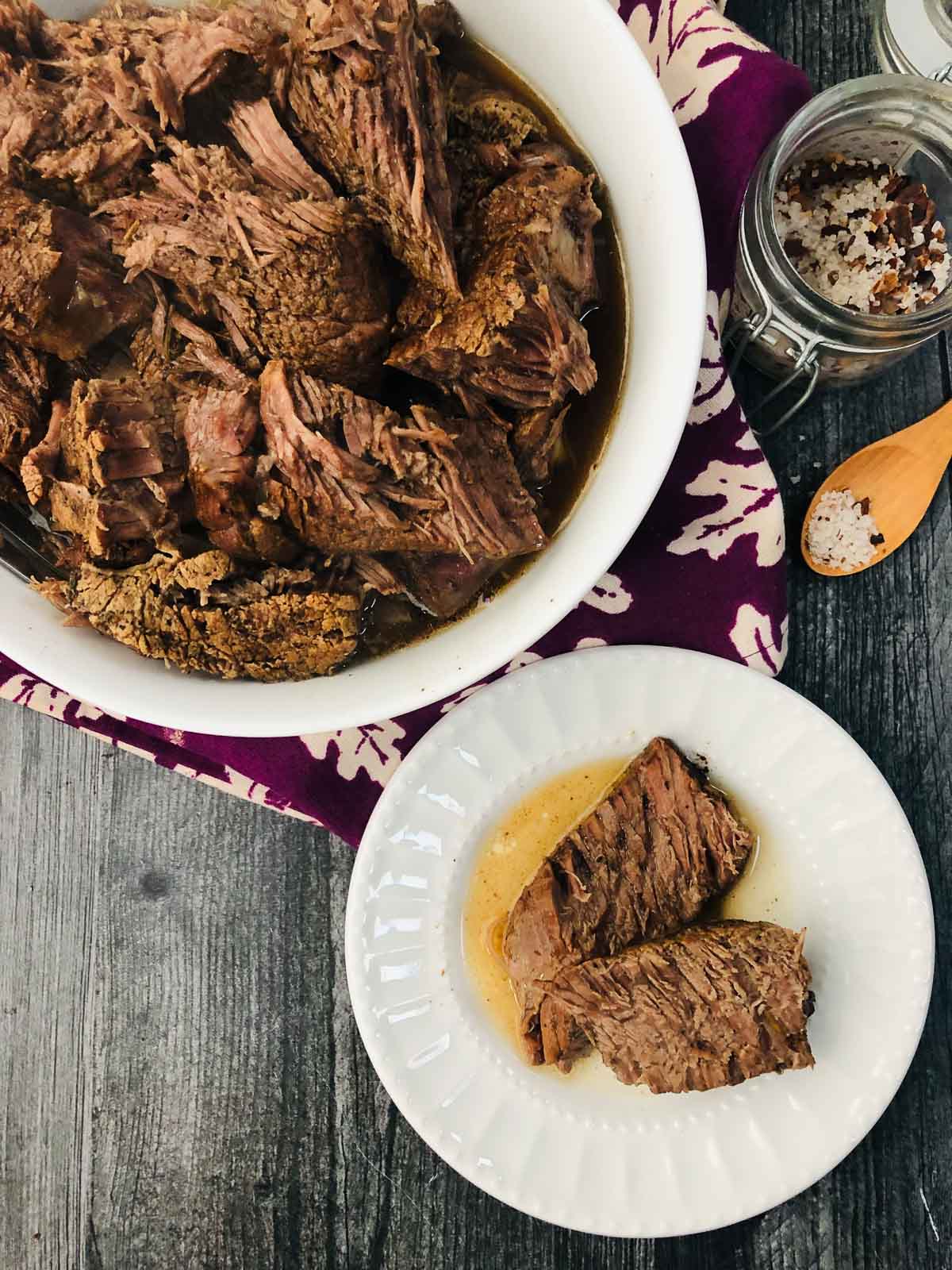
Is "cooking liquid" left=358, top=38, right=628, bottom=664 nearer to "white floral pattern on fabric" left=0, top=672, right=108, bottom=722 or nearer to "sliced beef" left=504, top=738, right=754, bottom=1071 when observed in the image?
"sliced beef" left=504, top=738, right=754, bottom=1071

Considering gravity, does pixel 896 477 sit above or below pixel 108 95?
below

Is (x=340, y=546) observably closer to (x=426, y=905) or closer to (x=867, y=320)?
(x=426, y=905)

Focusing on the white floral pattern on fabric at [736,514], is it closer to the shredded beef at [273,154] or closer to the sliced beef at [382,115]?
the sliced beef at [382,115]

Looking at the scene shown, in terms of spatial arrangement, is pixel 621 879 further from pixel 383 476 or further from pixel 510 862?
pixel 383 476

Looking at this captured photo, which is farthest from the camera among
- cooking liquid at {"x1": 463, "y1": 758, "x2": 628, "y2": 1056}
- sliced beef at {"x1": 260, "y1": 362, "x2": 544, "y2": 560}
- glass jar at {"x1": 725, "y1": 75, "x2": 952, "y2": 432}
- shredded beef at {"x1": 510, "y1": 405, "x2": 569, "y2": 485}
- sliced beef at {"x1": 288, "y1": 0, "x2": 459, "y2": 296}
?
cooking liquid at {"x1": 463, "y1": 758, "x2": 628, "y2": 1056}

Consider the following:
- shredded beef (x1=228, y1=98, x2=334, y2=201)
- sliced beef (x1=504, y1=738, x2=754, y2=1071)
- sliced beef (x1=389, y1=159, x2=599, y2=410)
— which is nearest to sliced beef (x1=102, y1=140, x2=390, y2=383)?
shredded beef (x1=228, y1=98, x2=334, y2=201)

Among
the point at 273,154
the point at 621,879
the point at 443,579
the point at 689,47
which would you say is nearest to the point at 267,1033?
the point at 621,879

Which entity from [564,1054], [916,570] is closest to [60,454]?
[564,1054]
